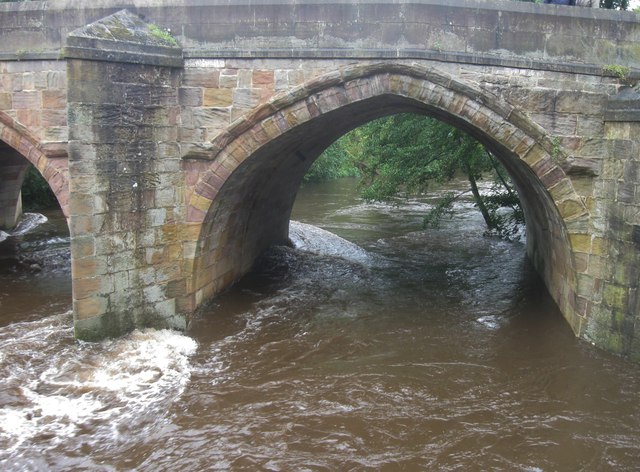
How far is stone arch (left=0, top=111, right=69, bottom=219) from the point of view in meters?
8.04

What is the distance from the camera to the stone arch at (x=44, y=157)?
804cm

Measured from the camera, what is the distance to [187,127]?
7.75m

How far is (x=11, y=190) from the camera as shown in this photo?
51.6 ft

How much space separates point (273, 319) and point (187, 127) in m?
2.92

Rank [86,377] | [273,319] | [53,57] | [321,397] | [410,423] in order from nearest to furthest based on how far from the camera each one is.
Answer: [410,423] → [321,397] → [86,377] → [53,57] → [273,319]

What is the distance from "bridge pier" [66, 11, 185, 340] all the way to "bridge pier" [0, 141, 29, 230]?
28.3 feet

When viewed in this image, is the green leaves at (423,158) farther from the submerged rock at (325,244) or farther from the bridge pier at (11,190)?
the bridge pier at (11,190)

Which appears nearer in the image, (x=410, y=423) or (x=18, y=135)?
(x=410, y=423)

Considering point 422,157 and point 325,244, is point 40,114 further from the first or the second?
point 422,157

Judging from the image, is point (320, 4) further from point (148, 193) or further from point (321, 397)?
point (321, 397)

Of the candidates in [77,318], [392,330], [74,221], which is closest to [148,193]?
[74,221]

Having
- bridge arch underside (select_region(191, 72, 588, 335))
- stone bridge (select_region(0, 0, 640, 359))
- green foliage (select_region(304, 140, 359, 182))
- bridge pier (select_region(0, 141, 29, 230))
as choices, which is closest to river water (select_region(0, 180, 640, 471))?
Result: bridge arch underside (select_region(191, 72, 588, 335))

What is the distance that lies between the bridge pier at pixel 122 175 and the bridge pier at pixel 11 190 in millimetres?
8613

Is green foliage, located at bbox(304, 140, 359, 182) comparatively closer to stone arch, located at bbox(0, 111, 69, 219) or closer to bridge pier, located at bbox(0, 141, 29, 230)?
bridge pier, located at bbox(0, 141, 29, 230)
